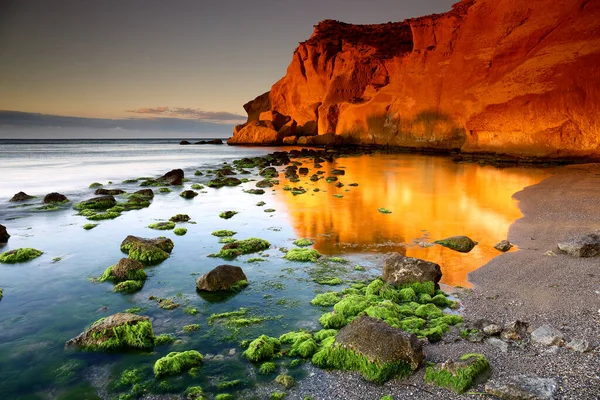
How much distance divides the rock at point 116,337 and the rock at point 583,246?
7801 millimetres

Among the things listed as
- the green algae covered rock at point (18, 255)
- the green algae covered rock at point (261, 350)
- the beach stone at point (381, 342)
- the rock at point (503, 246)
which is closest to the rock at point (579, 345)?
the beach stone at point (381, 342)

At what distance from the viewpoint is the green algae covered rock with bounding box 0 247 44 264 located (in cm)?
855

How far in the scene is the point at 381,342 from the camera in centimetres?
434

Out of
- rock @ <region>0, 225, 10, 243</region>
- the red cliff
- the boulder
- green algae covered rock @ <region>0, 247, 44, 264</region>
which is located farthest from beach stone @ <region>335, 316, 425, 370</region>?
the red cliff

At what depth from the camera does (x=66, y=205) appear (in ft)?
51.5

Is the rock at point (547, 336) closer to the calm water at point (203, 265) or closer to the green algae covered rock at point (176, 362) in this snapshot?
the calm water at point (203, 265)

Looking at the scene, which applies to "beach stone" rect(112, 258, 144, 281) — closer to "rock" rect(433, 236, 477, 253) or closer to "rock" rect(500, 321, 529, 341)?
"rock" rect(500, 321, 529, 341)

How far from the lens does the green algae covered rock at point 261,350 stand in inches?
185

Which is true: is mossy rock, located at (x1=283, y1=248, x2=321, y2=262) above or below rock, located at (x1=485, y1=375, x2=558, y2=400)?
below

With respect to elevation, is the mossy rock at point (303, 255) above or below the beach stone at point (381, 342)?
below

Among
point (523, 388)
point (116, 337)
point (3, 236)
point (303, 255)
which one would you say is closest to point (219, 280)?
point (116, 337)

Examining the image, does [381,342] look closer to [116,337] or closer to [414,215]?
[116,337]

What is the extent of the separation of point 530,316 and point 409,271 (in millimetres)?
1928

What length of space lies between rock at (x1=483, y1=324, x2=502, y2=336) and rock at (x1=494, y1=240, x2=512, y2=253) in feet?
13.1
